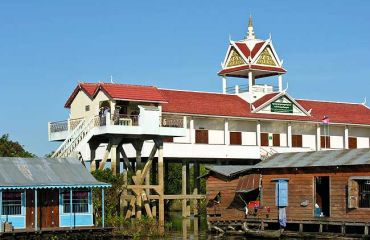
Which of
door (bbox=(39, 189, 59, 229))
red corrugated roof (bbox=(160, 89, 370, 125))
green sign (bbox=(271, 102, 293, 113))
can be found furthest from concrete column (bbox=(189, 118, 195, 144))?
door (bbox=(39, 189, 59, 229))

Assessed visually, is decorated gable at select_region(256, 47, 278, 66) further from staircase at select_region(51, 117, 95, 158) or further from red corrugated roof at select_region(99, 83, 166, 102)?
staircase at select_region(51, 117, 95, 158)

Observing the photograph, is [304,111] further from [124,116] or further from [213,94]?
[124,116]

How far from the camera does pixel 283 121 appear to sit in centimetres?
6147

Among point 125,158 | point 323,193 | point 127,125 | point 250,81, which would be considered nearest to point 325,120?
point 250,81

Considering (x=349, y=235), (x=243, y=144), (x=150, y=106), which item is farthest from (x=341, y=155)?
(x=243, y=144)

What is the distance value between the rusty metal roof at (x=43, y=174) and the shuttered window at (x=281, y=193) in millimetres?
10738

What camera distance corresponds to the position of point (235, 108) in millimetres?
60000

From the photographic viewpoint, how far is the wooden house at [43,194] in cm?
3650

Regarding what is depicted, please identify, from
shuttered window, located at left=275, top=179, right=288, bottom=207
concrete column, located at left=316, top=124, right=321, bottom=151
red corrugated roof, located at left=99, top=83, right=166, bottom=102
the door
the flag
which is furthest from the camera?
concrete column, located at left=316, top=124, right=321, bottom=151

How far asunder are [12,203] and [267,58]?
105 feet

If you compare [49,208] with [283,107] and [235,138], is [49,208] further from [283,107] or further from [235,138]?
[283,107]

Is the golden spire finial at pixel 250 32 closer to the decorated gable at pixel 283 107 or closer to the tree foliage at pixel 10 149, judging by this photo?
the decorated gable at pixel 283 107

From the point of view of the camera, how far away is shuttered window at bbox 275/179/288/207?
44312 mm

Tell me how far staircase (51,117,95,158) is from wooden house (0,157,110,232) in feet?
25.8
